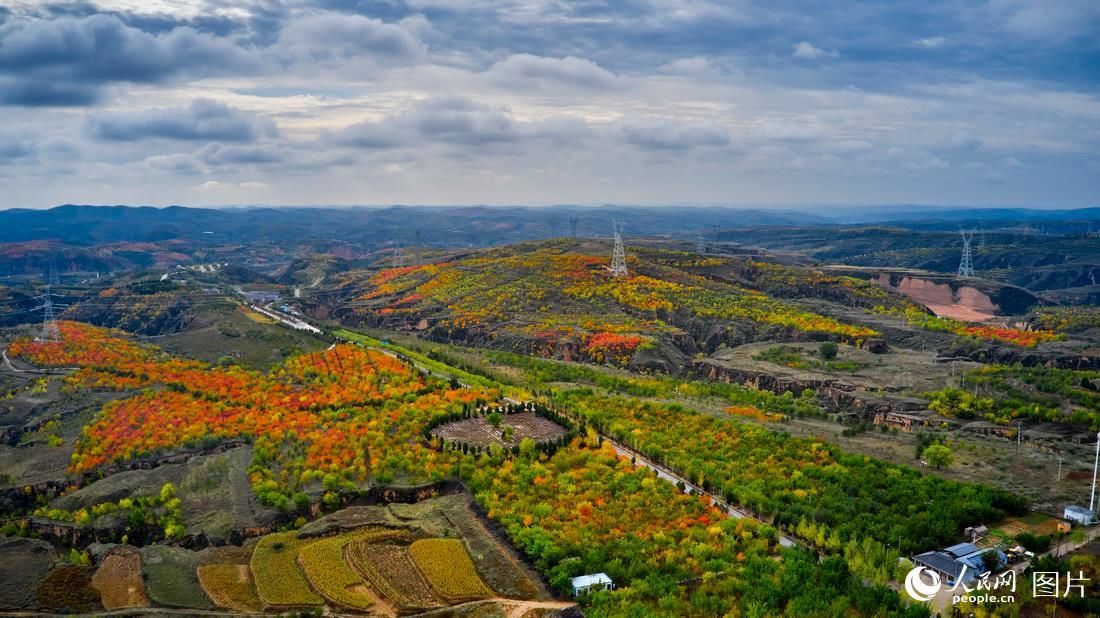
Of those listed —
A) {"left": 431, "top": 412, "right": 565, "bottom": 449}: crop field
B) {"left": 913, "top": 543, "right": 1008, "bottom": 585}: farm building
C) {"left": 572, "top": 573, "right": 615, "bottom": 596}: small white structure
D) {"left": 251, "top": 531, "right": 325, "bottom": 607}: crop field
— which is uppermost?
{"left": 913, "top": 543, "right": 1008, "bottom": 585}: farm building

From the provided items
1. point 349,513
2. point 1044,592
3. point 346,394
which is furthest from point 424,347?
point 1044,592

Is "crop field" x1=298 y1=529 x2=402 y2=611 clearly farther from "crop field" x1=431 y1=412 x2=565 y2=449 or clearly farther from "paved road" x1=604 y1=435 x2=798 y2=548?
"paved road" x1=604 y1=435 x2=798 y2=548

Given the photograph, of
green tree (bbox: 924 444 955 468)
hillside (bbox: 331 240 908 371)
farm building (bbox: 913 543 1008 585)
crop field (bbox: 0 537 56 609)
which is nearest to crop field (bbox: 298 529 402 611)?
crop field (bbox: 0 537 56 609)

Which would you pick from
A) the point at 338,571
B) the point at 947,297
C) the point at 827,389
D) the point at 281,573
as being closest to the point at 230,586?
the point at 281,573

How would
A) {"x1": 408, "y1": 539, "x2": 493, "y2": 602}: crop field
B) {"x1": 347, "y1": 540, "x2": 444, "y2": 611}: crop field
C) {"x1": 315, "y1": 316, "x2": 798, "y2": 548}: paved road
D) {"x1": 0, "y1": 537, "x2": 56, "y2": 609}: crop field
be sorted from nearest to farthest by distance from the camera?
{"x1": 347, "y1": 540, "x2": 444, "y2": 611}: crop field < {"x1": 408, "y1": 539, "x2": 493, "y2": 602}: crop field < {"x1": 0, "y1": 537, "x2": 56, "y2": 609}: crop field < {"x1": 315, "y1": 316, "x2": 798, "y2": 548}: paved road

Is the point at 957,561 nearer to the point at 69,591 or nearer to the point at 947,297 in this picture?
the point at 69,591

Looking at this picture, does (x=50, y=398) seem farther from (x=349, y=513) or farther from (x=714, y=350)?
(x=714, y=350)

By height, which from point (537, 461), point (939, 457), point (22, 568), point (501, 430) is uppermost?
point (939, 457)
